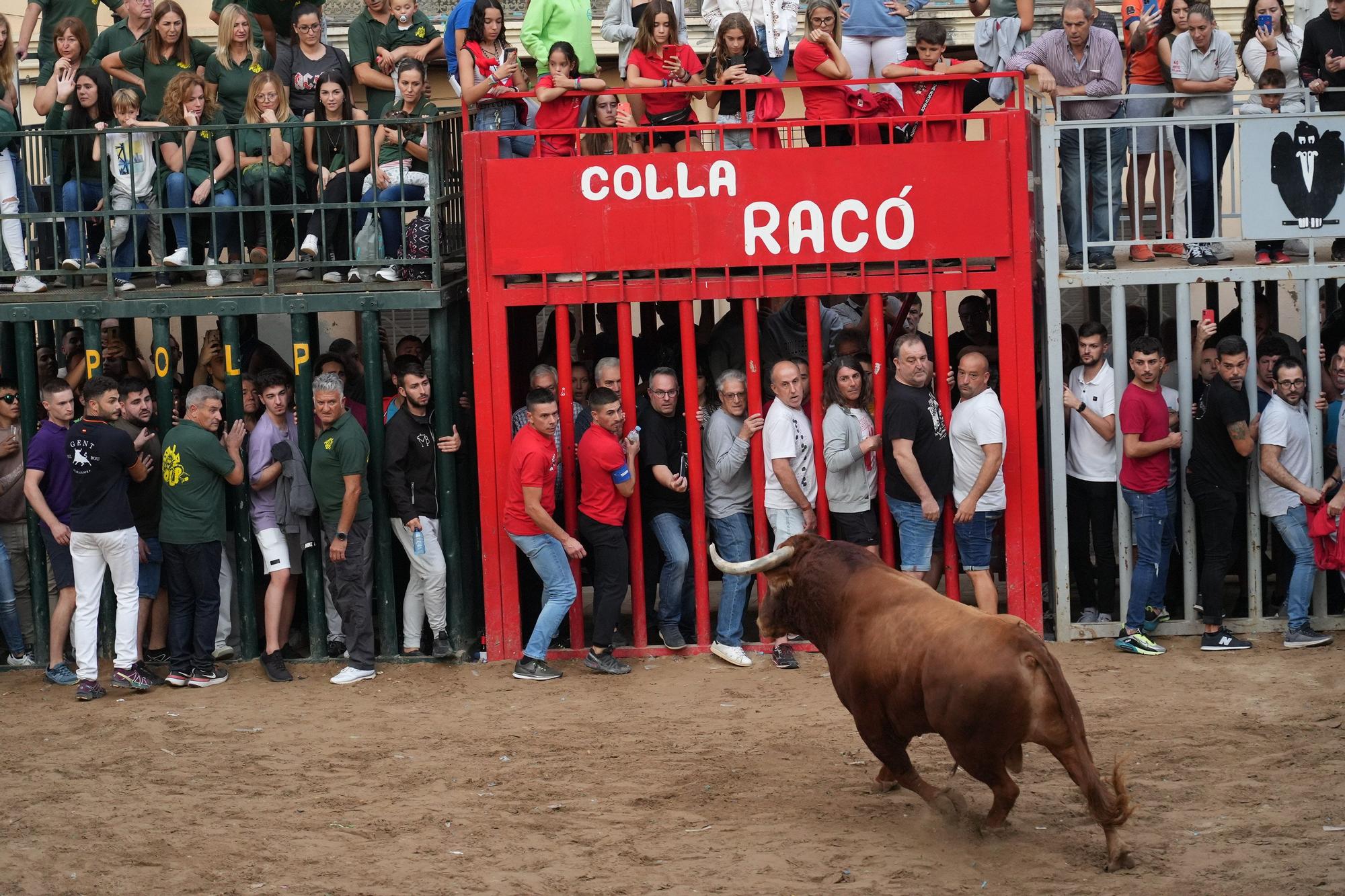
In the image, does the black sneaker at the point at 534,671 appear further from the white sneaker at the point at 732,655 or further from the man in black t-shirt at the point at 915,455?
the man in black t-shirt at the point at 915,455

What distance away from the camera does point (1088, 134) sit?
11039 mm

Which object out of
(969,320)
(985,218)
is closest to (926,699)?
A: (985,218)

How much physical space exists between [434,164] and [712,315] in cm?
277

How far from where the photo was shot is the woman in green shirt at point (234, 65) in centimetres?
1157

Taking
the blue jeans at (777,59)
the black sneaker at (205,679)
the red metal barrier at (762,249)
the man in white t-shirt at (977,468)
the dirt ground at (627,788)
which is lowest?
the dirt ground at (627,788)

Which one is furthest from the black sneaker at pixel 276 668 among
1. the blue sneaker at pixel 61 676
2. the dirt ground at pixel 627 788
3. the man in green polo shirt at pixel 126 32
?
the man in green polo shirt at pixel 126 32

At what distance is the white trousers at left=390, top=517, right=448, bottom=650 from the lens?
10.8m

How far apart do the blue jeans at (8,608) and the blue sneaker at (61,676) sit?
0.45 metres

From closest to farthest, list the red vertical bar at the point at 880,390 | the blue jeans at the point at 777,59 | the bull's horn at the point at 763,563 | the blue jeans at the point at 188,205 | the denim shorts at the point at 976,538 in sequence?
1. the bull's horn at the point at 763,563
2. the denim shorts at the point at 976,538
3. the red vertical bar at the point at 880,390
4. the blue jeans at the point at 188,205
5. the blue jeans at the point at 777,59

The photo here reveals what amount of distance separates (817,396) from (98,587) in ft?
15.7

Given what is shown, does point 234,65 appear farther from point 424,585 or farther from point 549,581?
point 549,581

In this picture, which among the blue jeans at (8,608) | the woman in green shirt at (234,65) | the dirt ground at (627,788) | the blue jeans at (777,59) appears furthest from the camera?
the blue jeans at (777,59)

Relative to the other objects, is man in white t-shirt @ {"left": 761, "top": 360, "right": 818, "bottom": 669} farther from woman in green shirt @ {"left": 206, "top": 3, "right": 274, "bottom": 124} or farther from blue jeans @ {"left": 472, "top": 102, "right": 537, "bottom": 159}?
woman in green shirt @ {"left": 206, "top": 3, "right": 274, "bottom": 124}

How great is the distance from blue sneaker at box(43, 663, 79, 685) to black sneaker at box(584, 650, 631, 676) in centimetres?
335
